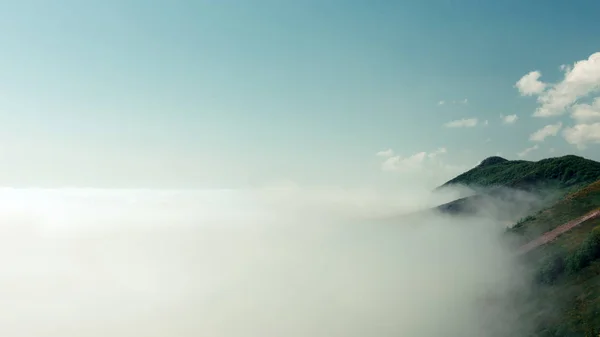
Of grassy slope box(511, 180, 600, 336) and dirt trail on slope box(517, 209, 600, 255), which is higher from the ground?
dirt trail on slope box(517, 209, 600, 255)

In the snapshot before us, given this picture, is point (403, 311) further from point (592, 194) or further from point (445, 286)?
point (592, 194)

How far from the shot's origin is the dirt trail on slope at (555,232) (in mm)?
123350

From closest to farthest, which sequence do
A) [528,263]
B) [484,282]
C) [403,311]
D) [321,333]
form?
[528,263] → [484,282] → [403,311] → [321,333]

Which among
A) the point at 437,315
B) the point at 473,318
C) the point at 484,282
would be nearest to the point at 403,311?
the point at 437,315

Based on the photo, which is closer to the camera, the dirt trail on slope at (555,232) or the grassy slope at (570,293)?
the grassy slope at (570,293)

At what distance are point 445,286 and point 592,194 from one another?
63651mm

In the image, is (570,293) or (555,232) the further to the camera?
(555,232)

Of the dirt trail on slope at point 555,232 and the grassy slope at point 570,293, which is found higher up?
the dirt trail on slope at point 555,232

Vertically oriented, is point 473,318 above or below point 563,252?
below

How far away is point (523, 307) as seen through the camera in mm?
99000

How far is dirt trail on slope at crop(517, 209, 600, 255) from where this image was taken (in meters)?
123

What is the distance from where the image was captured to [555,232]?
130m

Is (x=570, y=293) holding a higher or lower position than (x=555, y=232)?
lower

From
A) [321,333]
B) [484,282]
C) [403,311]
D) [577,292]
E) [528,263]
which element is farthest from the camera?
[321,333]
